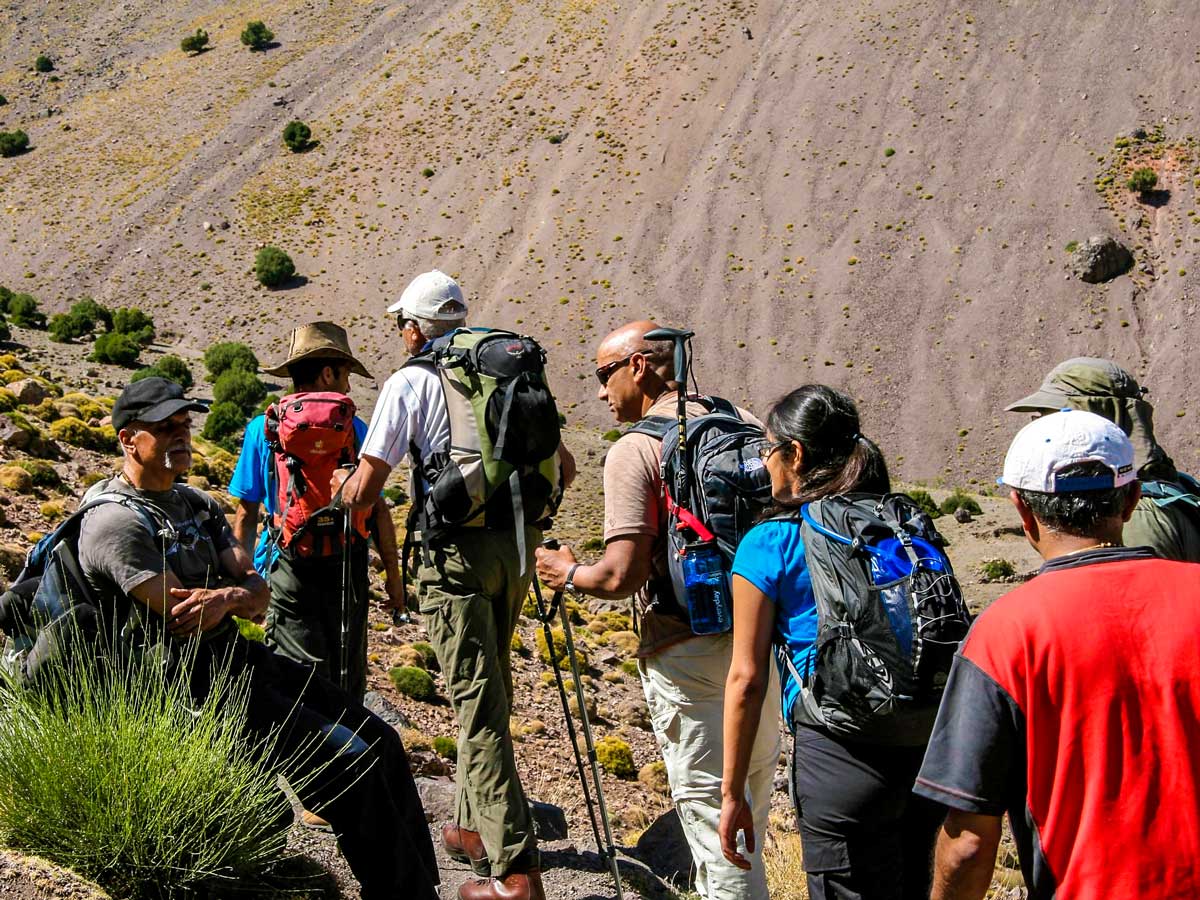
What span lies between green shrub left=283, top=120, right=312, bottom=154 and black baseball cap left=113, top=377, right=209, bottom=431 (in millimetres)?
60548

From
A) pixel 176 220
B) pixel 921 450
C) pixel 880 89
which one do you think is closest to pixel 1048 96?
pixel 880 89

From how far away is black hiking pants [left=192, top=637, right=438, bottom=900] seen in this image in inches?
151

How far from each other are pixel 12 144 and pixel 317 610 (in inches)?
2672

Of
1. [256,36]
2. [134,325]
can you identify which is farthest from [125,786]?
[256,36]

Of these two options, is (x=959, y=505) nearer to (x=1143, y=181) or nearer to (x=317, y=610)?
(x=1143, y=181)

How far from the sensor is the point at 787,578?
10.8 feet

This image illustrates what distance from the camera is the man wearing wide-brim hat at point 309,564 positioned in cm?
524

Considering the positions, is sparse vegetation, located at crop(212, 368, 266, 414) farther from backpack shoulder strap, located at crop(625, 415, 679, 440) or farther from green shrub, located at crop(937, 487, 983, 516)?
backpack shoulder strap, located at crop(625, 415, 679, 440)

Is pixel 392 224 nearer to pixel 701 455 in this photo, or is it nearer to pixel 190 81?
pixel 190 81

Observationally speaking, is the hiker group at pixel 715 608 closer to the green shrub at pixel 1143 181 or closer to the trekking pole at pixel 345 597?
the trekking pole at pixel 345 597

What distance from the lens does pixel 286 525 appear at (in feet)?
17.0

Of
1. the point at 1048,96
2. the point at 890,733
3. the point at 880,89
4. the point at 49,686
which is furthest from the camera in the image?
the point at 880,89

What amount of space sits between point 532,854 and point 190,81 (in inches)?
2829

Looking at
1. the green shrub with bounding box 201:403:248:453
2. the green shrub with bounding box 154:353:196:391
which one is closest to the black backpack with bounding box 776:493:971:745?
the green shrub with bounding box 201:403:248:453
